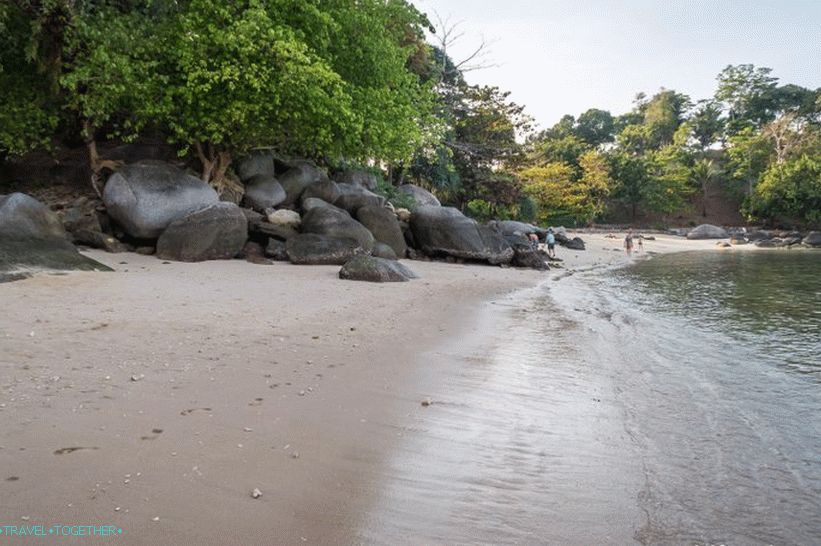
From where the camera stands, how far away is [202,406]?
145 inches

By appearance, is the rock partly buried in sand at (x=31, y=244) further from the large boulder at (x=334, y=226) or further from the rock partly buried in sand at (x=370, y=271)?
the large boulder at (x=334, y=226)

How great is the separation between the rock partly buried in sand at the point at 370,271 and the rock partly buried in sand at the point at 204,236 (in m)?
3.40

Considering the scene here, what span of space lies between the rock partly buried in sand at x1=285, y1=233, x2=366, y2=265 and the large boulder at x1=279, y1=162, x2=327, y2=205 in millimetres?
4803

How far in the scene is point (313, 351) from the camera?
5.50m

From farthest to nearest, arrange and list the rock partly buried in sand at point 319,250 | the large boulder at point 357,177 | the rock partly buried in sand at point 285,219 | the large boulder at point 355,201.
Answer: the large boulder at point 357,177 < the large boulder at point 355,201 < the rock partly buried in sand at point 285,219 < the rock partly buried in sand at point 319,250

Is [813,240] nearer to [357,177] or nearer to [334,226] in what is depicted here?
[357,177]

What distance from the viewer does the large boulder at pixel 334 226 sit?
14922 millimetres

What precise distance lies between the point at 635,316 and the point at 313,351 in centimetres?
700

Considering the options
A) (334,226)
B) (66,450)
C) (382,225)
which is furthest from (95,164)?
(66,450)

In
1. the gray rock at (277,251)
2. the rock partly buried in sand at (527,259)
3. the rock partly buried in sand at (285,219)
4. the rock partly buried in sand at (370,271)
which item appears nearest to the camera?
the rock partly buried in sand at (370,271)

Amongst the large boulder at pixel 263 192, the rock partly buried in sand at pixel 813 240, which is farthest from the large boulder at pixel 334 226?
the rock partly buried in sand at pixel 813 240

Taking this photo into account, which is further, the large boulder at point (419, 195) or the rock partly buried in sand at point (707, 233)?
the rock partly buried in sand at point (707, 233)

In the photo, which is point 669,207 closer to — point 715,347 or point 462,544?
point 715,347

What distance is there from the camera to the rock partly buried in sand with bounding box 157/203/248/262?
12344 millimetres
